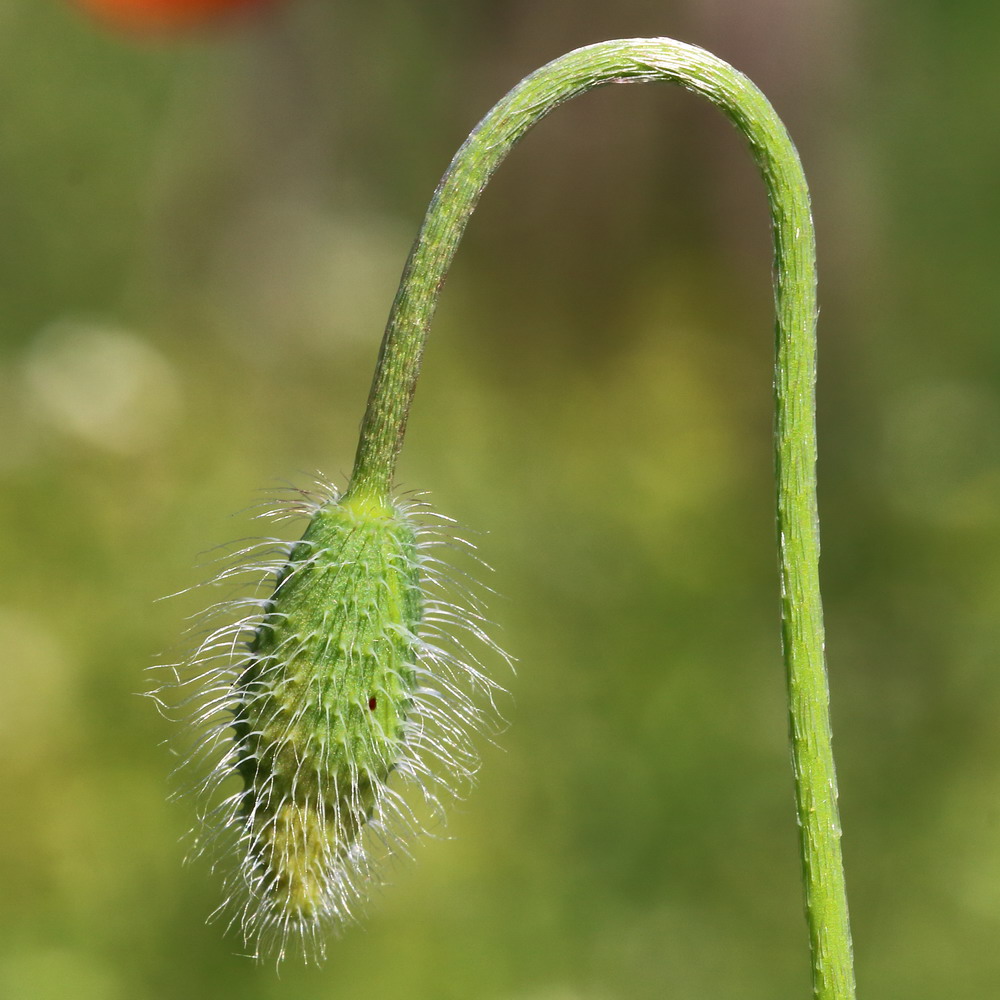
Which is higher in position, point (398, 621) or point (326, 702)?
point (398, 621)

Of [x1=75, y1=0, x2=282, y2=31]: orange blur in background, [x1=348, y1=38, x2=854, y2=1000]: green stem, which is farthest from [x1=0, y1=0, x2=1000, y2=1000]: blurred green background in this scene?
[x1=348, y1=38, x2=854, y2=1000]: green stem

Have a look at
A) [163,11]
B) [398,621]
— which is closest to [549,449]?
[163,11]

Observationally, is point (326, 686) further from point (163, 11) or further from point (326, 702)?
point (163, 11)

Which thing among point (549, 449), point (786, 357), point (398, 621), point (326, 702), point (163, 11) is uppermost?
point (163, 11)

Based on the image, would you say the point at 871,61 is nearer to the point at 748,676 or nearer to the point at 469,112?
the point at 469,112

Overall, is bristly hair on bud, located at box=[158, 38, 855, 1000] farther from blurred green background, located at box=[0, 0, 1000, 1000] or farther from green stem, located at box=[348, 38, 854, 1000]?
blurred green background, located at box=[0, 0, 1000, 1000]

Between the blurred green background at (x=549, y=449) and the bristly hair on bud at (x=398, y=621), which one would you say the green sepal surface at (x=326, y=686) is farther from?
the blurred green background at (x=549, y=449)
